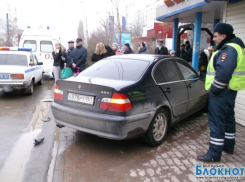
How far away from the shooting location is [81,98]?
3.72 metres

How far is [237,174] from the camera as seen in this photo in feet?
10.7

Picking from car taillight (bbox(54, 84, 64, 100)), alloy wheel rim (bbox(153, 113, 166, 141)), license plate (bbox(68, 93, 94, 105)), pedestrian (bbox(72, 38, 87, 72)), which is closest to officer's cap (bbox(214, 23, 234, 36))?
alloy wheel rim (bbox(153, 113, 166, 141))

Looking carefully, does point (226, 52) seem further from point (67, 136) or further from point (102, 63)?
point (67, 136)

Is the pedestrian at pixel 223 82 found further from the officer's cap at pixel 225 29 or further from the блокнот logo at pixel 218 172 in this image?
the блокнот logo at pixel 218 172

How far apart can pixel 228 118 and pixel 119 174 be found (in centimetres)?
190

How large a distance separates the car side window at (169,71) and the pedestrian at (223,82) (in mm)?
993

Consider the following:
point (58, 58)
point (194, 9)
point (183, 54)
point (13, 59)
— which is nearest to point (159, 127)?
point (194, 9)

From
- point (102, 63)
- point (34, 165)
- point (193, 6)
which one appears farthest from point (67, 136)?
point (193, 6)

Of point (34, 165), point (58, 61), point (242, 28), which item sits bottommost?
point (34, 165)

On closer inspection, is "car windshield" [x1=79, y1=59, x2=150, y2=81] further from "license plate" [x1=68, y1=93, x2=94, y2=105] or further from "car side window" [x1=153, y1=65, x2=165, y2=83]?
"license plate" [x1=68, y1=93, x2=94, y2=105]

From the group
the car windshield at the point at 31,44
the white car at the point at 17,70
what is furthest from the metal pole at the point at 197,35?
the car windshield at the point at 31,44

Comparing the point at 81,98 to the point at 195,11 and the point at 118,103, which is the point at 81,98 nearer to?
the point at 118,103

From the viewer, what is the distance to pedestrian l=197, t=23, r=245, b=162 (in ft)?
10.4

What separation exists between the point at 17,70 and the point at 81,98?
5.03 m
